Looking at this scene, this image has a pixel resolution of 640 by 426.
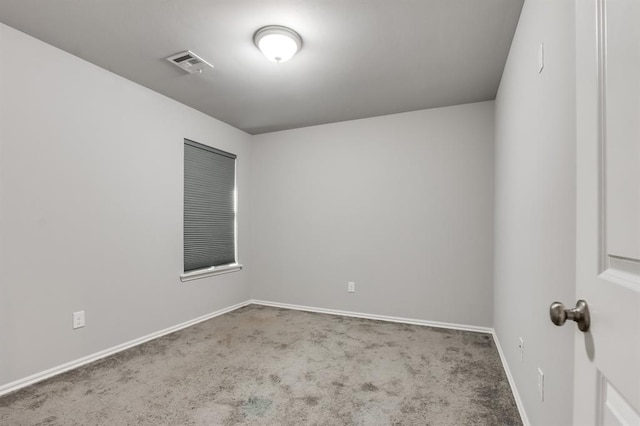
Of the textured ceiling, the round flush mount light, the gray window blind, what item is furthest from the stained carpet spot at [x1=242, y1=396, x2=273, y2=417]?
the textured ceiling

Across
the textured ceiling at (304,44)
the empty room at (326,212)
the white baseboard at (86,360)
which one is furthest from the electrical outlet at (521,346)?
the white baseboard at (86,360)

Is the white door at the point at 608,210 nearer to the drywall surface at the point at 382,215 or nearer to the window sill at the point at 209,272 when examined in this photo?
the drywall surface at the point at 382,215

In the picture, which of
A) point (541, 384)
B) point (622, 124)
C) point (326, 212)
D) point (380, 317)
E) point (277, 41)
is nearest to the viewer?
point (622, 124)

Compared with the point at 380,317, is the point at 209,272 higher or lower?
higher

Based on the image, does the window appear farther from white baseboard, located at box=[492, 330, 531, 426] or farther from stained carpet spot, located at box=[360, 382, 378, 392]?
white baseboard, located at box=[492, 330, 531, 426]

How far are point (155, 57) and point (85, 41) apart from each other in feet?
1.51

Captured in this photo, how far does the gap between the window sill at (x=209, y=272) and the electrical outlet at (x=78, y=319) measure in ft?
3.36

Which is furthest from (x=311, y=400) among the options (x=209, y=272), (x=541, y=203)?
(x=209, y=272)

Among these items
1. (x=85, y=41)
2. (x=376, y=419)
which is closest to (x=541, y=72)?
(x=376, y=419)

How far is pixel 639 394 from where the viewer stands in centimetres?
47

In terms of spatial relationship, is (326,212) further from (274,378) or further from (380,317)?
Result: (274,378)

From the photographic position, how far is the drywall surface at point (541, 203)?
3.84 ft

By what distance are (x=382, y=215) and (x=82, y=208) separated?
2987mm

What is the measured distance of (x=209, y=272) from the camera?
12.9 feet
